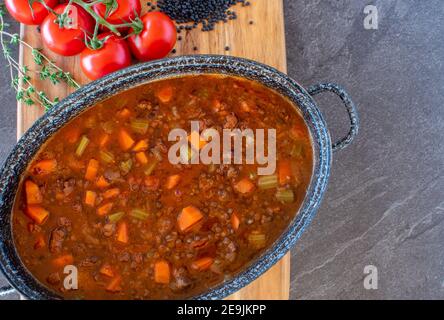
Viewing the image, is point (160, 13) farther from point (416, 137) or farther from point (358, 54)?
point (416, 137)

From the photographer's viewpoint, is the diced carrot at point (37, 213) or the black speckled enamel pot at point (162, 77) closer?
the black speckled enamel pot at point (162, 77)

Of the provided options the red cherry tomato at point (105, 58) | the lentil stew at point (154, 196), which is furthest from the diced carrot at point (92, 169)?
the red cherry tomato at point (105, 58)

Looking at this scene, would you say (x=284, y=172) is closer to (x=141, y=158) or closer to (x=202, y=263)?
(x=202, y=263)

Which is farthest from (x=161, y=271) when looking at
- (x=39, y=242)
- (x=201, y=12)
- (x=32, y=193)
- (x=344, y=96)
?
(x=201, y=12)

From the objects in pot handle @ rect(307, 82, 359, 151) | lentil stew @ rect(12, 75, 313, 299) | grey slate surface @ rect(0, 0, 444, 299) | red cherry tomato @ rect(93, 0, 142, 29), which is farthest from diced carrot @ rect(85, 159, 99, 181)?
grey slate surface @ rect(0, 0, 444, 299)

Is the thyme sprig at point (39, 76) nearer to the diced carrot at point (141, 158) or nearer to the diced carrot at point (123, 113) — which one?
the diced carrot at point (123, 113)

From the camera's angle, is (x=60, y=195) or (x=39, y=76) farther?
Answer: (x=39, y=76)

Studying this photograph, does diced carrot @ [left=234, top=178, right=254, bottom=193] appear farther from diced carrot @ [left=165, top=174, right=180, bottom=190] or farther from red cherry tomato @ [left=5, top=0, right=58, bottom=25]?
red cherry tomato @ [left=5, top=0, right=58, bottom=25]
